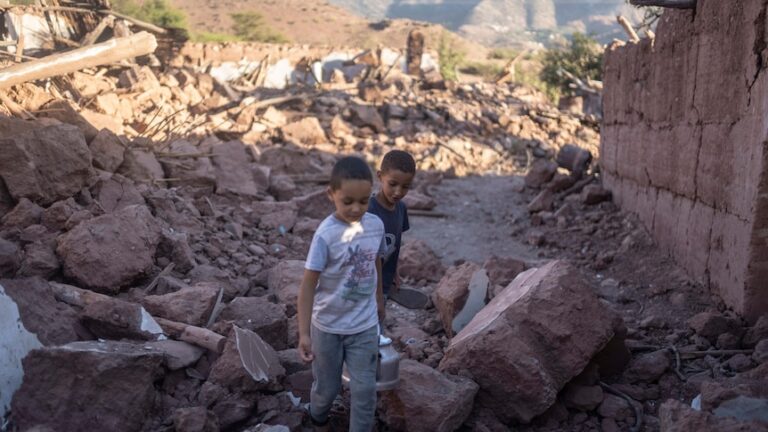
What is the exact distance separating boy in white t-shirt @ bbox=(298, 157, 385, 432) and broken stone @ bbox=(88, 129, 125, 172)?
3830 millimetres


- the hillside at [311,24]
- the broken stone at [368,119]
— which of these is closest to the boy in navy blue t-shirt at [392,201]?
the broken stone at [368,119]

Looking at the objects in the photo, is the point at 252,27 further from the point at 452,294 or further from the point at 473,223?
the point at 452,294

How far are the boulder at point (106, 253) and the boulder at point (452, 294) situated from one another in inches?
75.8

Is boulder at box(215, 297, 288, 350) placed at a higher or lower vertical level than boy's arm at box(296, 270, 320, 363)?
lower

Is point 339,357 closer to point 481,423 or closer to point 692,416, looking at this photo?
point 481,423

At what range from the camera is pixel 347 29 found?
42594 millimetres

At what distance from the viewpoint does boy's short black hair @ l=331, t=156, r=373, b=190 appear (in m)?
2.40

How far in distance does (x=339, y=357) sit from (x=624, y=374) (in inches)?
70.7

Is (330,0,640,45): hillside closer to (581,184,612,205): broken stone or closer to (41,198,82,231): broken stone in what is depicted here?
(581,184,612,205): broken stone

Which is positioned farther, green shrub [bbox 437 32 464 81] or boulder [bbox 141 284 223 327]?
green shrub [bbox 437 32 464 81]

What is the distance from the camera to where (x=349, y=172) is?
2400 millimetres

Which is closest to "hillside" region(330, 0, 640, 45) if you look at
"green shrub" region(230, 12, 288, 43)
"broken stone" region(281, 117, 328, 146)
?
"green shrub" region(230, 12, 288, 43)

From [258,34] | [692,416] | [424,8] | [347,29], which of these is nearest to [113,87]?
[692,416]

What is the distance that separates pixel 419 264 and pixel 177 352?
2.89 metres
